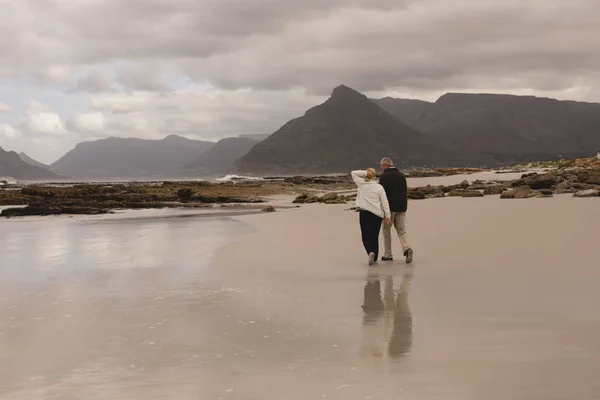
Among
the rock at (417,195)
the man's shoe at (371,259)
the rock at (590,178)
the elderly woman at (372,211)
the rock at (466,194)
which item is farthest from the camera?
the rock at (417,195)

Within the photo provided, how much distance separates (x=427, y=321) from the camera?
7055 mm

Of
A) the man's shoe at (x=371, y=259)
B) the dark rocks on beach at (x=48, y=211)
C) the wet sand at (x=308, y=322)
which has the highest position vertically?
the dark rocks on beach at (x=48, y=211)

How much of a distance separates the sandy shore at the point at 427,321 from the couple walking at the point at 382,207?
548mm

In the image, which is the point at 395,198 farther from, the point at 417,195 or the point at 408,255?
the point at 417,195

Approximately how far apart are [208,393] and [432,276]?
6165mm

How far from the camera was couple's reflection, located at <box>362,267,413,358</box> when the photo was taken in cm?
599

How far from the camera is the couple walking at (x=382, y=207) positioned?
467 inches

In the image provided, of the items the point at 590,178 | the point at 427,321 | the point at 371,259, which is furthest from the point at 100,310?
the point at 590,178

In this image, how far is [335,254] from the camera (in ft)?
43.9

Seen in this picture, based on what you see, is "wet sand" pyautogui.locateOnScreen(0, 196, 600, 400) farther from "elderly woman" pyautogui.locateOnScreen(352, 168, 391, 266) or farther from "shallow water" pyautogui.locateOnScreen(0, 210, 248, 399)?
"elderly woman" pyautogui.locateOnScreen(352, 168, 391, 266)

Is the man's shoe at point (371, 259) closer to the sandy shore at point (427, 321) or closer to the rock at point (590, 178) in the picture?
the sandy shore at point (427, 321)

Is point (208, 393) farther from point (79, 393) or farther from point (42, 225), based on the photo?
point (42, 225)

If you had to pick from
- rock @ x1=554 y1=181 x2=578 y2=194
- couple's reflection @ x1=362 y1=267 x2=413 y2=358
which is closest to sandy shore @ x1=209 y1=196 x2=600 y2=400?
couple's reflection @ x1=362 y1=267 x2=413 y2=358

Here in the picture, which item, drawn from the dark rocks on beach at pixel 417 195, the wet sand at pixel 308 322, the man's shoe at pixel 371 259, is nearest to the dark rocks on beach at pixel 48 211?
the wet sand at pixel 308 322
